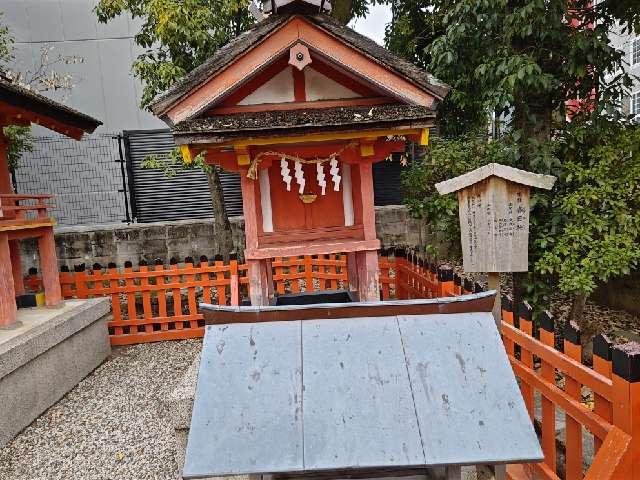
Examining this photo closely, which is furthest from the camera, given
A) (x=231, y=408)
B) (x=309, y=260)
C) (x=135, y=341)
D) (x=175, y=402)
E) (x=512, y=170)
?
(x=309, y=260)

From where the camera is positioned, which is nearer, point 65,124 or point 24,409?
point 24,409

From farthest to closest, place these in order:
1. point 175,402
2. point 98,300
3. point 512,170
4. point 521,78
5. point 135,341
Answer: point 135,341 → point 98,300 → point 521,78 → point 175,402 → point 512,170

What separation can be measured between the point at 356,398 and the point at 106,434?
13.6 feet

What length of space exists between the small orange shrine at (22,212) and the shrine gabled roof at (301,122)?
138 inches

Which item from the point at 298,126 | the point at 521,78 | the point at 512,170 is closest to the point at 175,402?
the point at 298,126

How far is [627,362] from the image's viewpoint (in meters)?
2.34

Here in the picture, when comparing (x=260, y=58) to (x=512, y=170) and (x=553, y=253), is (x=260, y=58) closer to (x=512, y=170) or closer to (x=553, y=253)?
(x=512, y=170)

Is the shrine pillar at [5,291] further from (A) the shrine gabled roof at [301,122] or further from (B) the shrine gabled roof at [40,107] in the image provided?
(A) the shrine gabled roof at [301,122]

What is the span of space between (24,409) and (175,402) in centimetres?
243

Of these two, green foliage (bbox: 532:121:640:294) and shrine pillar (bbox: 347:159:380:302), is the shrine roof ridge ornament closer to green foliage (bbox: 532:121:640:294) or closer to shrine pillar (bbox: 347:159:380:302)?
shrine pillar (bbox: 347:159:380:302)

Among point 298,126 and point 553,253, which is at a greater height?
point 298,126

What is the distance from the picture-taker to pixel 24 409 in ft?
17.0

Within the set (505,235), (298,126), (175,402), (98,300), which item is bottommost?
(175,402)

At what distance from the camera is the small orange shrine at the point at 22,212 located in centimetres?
568
